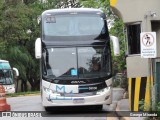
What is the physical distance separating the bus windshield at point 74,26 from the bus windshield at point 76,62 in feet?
2.04

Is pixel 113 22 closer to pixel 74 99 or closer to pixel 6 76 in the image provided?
pixel 6 76

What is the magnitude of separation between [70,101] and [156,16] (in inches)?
182

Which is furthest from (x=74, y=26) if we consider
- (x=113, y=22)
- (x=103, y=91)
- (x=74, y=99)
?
(x=113, y=22)

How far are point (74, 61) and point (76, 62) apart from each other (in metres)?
0.09

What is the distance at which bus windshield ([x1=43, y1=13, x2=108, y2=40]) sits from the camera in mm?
18984

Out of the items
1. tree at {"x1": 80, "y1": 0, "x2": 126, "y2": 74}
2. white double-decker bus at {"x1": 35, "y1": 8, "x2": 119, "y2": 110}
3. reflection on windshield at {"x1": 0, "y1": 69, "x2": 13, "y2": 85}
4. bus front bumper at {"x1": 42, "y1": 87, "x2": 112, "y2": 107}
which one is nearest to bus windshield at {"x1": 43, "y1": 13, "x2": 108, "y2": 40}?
white double-decker bus at {"x1": 35, "y1": 8, "x2": 119, "y2": 110}

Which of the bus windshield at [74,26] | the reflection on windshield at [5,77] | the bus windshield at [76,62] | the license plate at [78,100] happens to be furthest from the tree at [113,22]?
the license plate at [78,100]

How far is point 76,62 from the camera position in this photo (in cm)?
1872

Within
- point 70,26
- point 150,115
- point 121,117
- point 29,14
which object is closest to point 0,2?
point 29,14

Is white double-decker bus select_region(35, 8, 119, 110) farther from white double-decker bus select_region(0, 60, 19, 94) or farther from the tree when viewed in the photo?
white double-decker bus select_region(0, 60, 19, 94)

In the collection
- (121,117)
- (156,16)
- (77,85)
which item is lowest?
(121,117)

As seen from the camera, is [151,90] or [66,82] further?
[66,82]

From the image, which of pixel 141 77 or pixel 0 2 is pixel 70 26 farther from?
pixel 0 2

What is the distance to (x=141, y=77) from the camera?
18406 millimetres
